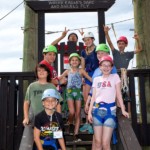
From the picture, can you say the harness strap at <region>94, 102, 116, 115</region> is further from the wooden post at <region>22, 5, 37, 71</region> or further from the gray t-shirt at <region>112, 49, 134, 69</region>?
the wooden post at <region>22, 5, 37, 71</region>

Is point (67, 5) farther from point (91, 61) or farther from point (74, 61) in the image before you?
point (74, 61)

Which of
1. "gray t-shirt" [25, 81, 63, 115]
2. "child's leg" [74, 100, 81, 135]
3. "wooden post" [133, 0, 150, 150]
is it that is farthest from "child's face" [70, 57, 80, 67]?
"wooden post" [133, 0, 150, 150]

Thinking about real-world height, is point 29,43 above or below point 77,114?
above

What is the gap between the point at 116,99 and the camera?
4.27m

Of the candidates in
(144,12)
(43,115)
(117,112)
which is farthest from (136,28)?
(43,115)

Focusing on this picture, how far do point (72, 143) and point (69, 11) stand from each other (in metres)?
2.90

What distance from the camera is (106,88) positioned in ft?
13.6

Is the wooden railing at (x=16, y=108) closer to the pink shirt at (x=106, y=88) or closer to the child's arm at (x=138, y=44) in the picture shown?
the child's arm at (x=138, y=44)

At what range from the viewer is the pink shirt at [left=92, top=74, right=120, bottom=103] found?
4.09 metres

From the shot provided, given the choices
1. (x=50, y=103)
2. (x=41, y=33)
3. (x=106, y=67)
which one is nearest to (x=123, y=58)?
(x=106, y=67)

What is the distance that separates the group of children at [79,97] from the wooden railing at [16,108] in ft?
1.48

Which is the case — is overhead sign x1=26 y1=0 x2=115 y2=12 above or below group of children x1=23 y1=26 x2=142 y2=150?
above

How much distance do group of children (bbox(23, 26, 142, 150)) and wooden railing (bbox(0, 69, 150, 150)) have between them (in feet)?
1.48

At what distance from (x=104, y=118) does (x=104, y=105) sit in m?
0.17
